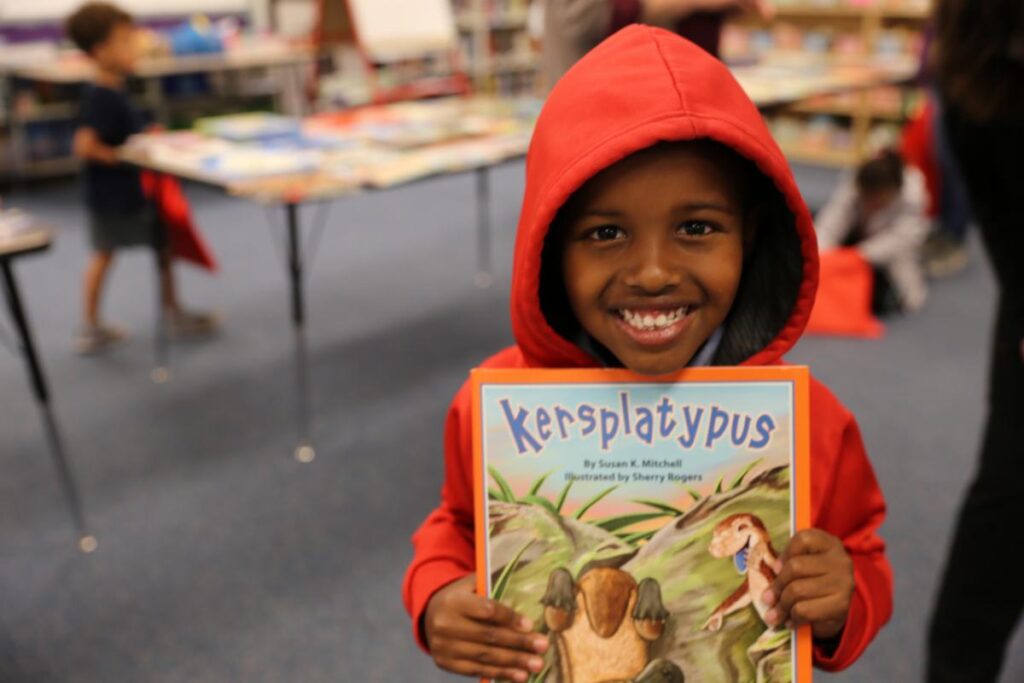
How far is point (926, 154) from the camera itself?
13.8 ft

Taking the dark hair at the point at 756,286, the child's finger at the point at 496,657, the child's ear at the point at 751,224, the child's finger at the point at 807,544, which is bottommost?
the child's finger at the point at 496,657

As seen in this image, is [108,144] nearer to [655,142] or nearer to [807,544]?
[655,142]

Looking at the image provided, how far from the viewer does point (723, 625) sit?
0.72 metres

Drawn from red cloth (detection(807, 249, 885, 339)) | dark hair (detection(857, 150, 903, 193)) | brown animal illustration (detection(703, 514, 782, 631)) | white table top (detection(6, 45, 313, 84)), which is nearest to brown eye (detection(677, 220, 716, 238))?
brown animal illustration (detection(703, 514, 782, 631))

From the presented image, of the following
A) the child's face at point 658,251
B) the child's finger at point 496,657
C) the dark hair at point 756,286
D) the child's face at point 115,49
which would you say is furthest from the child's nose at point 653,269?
the child's face at point 115,49

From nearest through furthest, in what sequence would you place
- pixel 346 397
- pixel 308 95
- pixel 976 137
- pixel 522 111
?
pixel 976 137, pixel 346 397, pixel 522 111, pixel 308 95

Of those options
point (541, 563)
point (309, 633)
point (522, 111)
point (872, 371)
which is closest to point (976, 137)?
point (541, 563)

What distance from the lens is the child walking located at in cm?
279

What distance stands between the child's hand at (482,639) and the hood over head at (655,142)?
0.23 m

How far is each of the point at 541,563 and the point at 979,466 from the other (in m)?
0.85

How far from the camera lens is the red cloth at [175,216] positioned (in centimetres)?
290

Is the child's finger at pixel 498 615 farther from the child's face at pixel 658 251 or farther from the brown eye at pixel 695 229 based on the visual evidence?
the brown eye at pixel 695 229

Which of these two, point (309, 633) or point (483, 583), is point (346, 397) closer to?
point (309, 633)

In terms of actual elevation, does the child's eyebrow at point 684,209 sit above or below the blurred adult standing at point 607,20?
below
